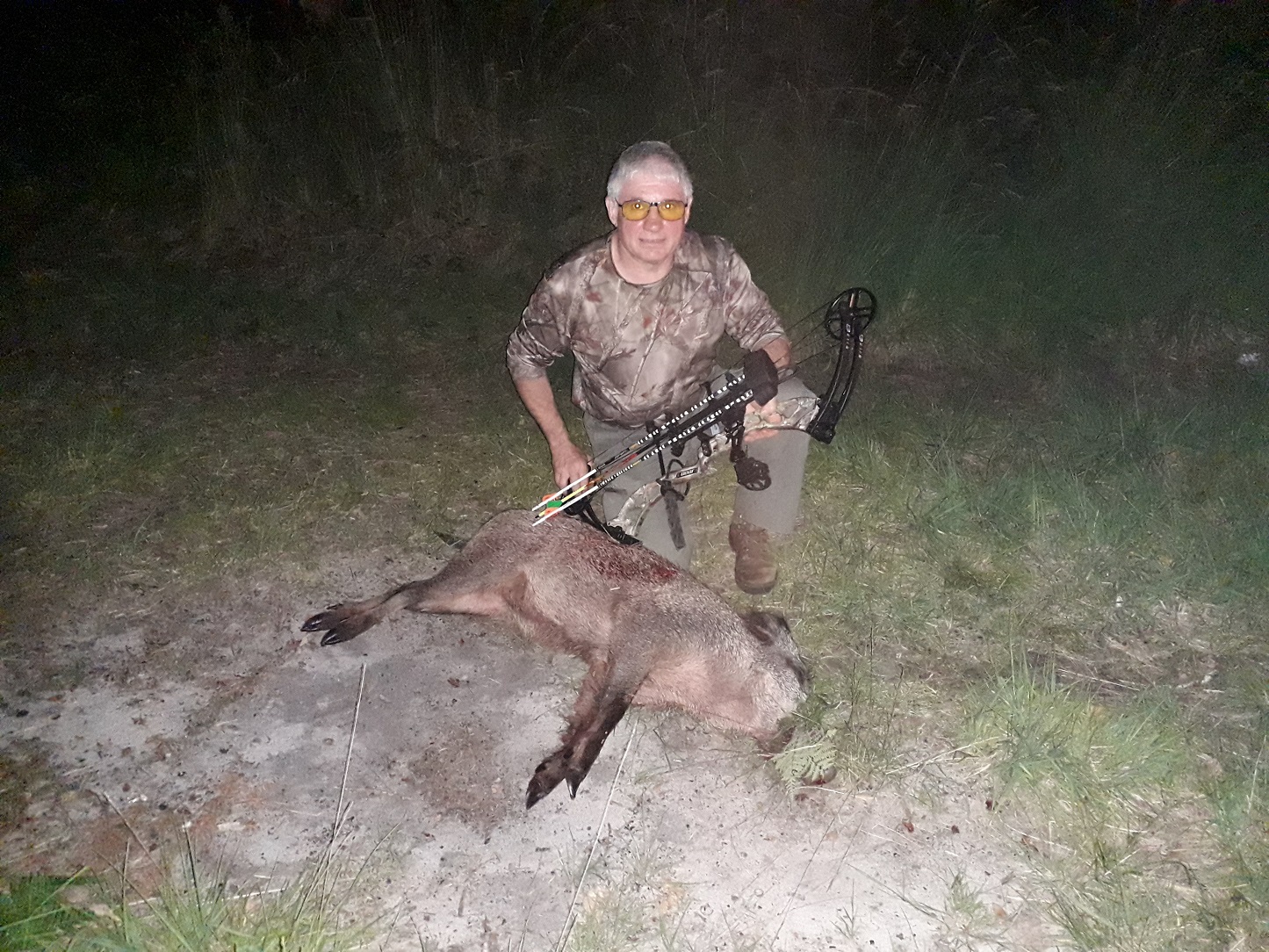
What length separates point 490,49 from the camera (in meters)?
7.23

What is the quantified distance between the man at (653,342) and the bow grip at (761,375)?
262 millimetres

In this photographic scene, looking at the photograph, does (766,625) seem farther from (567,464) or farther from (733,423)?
(567,464)

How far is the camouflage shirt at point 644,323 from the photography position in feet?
10.8

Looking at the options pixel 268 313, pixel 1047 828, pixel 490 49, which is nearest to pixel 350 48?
pixel 490 49

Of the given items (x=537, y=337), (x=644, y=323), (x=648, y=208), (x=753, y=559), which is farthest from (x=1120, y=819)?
(x=537, y=337)

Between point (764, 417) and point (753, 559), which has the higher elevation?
point (764, 417)

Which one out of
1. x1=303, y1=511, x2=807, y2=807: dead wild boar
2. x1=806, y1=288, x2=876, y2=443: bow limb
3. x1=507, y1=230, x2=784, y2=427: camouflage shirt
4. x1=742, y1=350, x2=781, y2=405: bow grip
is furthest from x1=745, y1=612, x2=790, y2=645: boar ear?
x1=507, y1=230, x2=784, y2=427: camouflage shirt

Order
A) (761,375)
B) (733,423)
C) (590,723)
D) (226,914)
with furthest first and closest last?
(733,423) → (761,375) → (590,723) → (226,914)

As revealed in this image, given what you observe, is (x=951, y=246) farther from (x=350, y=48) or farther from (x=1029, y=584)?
(x=350, y=48)

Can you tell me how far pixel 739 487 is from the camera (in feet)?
12.0

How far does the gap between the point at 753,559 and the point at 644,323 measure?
1069 millimetres

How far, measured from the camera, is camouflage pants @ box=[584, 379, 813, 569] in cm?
351

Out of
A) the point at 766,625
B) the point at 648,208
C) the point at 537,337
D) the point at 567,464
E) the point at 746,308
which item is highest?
the point at 648,208

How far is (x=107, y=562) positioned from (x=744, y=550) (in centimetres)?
257
